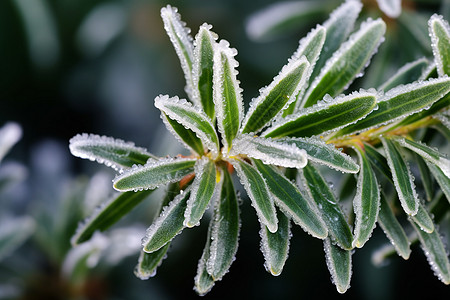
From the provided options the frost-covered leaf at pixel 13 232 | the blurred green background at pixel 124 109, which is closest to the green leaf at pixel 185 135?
the blurred green background at pixel 124 109

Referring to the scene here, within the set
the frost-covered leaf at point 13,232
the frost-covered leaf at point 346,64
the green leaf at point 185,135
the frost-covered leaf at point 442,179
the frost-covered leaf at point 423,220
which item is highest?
the frost-covered leaf at point 13,232

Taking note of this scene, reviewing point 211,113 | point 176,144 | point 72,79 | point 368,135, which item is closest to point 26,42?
point 72,79

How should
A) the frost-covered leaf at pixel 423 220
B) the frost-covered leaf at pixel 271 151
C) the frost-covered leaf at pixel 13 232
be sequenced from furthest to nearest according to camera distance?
1. the frost-covered leaf at pixel 13 232
2. the frost-covered leaf at pixel 423 220
3. the frost-covered leaf at pixel 271 151

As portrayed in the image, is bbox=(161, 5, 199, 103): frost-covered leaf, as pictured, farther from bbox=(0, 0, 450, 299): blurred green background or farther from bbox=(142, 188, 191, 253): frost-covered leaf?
bbox=(0, 0, 450, 299): blurred green background

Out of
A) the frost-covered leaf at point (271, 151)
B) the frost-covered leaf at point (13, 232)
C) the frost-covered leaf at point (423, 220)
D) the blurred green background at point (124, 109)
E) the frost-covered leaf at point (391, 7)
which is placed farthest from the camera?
the blurred green background at point (124, 109)

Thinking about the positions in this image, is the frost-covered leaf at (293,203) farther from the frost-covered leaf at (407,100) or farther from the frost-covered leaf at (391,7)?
the frost-covered leaf at (391,7)

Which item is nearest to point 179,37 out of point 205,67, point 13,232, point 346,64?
point 205,67

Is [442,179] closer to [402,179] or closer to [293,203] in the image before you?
[402,179]

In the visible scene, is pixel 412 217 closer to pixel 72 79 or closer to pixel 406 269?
pixel 406 269
